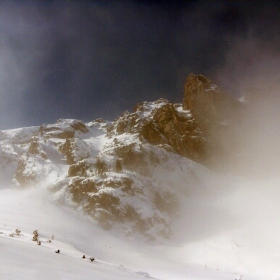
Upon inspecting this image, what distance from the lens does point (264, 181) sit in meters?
107

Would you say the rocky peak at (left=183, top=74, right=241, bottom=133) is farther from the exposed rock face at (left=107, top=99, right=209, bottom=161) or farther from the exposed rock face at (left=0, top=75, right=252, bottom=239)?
the exposed rock face at (left=107, top=99, right=209, bottom=161)

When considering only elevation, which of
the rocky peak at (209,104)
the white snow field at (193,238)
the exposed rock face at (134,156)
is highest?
the rocky peak at (209,104)

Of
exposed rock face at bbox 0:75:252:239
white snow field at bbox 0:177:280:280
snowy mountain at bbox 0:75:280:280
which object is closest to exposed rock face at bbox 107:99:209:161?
exposed rock face at bbox 0:75:252:239

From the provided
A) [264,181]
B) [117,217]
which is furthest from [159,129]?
[117,217]

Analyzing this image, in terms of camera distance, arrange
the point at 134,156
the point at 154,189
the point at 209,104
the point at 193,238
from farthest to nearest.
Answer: the point at 209,104
the point at 134,156
the point at 154,189
the point at 193,238

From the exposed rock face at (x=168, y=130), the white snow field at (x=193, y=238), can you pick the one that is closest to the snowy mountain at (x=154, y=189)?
the white snow field at (x=193, y=238)

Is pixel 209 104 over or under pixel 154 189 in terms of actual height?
over

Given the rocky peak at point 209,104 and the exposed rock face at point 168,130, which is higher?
the rocky peak at point 209,104

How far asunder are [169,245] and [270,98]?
109694 mm

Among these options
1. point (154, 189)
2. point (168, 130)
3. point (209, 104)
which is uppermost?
point (209, 104)

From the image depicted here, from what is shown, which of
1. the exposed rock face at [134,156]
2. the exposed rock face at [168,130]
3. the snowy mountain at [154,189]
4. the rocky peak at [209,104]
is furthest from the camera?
the rocky peak at [209,104]

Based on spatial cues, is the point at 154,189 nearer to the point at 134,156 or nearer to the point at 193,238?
the point at 134,156

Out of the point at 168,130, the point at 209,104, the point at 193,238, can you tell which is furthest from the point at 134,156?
the point at 209,104

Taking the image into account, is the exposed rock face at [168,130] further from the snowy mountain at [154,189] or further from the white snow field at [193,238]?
the white snow field at [193,238]
